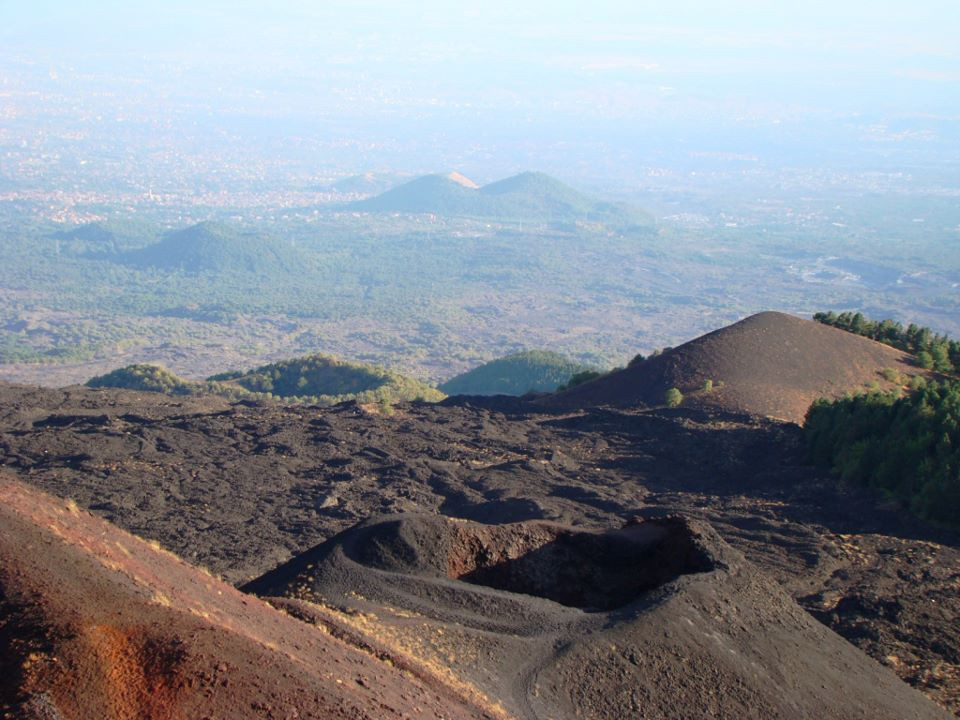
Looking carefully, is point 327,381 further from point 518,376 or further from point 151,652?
point 151,652

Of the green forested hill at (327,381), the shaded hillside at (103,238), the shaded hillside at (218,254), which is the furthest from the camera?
the shaded hillside at (103,238)

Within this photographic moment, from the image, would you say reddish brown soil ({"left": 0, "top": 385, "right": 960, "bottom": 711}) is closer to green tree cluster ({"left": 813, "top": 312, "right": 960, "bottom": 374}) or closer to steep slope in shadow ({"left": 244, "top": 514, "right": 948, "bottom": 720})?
steep slope in shadow ({"left": 244, "top": 514, "right": 948, "bottom": 720})

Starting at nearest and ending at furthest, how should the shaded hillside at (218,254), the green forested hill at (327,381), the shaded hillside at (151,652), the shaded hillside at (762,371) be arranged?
the shaded hillside at (151,652)
the shaded hillside at (762,371)
the green forested hill at (327,381)
the shaded hillside at (218,254)

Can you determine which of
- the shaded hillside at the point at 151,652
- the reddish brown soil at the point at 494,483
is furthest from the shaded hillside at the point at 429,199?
the shaded hillside at the point at 151,652

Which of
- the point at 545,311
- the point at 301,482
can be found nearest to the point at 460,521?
the point at 301,482

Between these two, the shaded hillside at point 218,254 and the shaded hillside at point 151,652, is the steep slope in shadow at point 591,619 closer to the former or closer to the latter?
the shaded hillside at point 151,652

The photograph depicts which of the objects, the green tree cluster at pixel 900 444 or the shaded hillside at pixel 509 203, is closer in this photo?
the green tree cluster at pixel 900 444

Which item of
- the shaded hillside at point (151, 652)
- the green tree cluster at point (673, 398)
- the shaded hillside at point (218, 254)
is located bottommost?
the shaded hillside at point (218, 254)

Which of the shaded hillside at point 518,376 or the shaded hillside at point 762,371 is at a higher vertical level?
the shaded hillside at point 762,371
